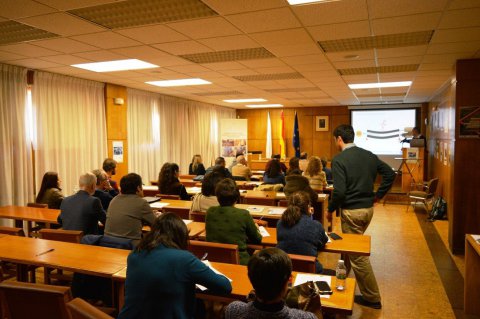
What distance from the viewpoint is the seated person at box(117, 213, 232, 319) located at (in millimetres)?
1860

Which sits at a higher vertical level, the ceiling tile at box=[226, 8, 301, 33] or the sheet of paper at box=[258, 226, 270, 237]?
the ceiling tile at box=[226, 8, 301, 33]

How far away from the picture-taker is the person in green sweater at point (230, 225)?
3.11 metres

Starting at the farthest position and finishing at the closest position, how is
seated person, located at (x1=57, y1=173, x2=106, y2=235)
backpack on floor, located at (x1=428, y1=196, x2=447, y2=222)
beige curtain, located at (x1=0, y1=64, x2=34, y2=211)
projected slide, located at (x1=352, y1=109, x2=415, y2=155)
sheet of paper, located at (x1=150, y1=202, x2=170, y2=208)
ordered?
A: projected slide, located at (x1=352, y1=109, x2=415, y2=155)
backpack on floor, located at (x1=428, y1=196, x2=447, y2=222)
beige curtain, located at (x1=0, y1=64, x2=34, y2=211)
sheet of paper, located at (x1=150, y1=202, x2=170, y2=208)
seated person, located at (x1=57, y1=173, x2=106, y2=235)

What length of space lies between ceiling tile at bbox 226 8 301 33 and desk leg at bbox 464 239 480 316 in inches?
110

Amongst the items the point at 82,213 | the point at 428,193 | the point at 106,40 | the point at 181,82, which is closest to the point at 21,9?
the point at 106,40

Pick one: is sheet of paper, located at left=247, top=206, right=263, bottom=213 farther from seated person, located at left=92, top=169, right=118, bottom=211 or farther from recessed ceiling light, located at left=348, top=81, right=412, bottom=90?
recessed ceiling light, located at left=348, top=81, right=412, bottom=90

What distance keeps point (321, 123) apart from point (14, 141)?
10.7 metres

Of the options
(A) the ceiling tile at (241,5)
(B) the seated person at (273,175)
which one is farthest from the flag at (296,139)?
(A) the ceiling tile at (241,5)

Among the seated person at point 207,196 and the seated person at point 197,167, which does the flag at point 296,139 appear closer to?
the seated person at point 197,167

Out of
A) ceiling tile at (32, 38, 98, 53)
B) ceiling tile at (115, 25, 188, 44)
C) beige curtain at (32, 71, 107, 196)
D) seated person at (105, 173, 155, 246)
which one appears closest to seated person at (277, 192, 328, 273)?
seated person at (105, 173, 155, 246)

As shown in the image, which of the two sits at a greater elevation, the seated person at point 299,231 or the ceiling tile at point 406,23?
the ceiling tile at point 406,23

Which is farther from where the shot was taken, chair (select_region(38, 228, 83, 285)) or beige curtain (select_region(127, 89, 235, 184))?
beige curtain (select_region(127, 89, 235, 184))

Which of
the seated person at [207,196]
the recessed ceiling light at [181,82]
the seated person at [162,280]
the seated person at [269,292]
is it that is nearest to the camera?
the seated person at [269,292]

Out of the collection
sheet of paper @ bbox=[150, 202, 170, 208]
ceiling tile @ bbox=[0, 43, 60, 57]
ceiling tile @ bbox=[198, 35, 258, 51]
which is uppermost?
ceiling tile @ bbox=[0, 43, 60, 57]
